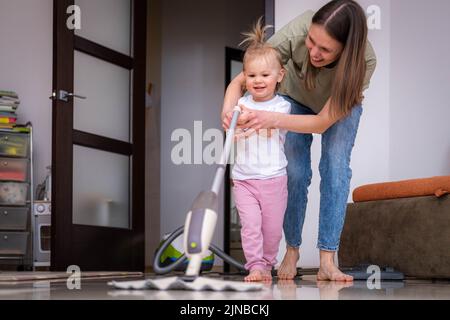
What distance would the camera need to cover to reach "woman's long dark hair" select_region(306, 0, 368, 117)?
204 cm

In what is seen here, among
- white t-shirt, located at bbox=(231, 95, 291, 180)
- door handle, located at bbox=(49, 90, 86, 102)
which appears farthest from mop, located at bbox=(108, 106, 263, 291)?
door handle, located at bbox=(49, 90, 86, 102)

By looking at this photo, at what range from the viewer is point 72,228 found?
3.83 meters

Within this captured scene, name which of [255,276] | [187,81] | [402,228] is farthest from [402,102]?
[187,81]

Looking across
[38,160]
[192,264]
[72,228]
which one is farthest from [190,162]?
[192,264]

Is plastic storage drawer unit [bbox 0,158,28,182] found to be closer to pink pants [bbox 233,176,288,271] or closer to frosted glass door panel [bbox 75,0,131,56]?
frosted glass door panel [bbox 75,0,131,56]

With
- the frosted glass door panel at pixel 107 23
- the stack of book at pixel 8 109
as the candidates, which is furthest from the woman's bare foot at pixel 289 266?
the stack of book at pixel 8 109

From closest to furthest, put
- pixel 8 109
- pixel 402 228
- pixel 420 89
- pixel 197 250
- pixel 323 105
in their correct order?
pixel 197 250 → pixel 323 105 → pixel 402 228 → pixel 420 89 → pixel 8 109

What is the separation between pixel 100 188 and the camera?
4.19 m

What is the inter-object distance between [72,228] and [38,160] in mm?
1926

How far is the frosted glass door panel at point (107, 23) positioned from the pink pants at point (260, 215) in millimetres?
2044

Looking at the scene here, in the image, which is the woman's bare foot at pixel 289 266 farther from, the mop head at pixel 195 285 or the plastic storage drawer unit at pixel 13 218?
the plastic storage drawer unit at pixel 13 218

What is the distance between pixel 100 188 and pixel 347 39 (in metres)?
2.43

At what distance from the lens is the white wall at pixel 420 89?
12.6 ft

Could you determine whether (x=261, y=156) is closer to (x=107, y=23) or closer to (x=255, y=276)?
(x=255, y=276)
